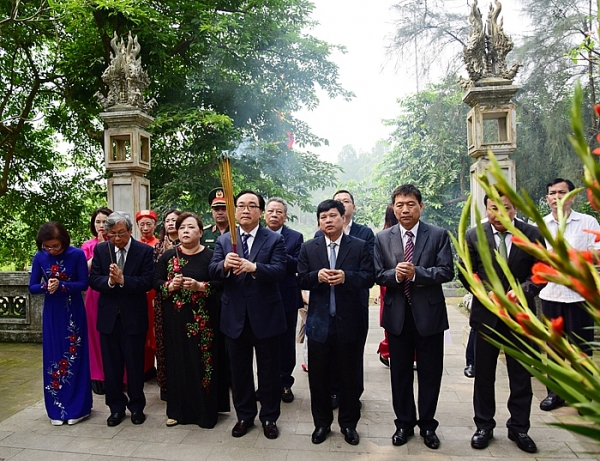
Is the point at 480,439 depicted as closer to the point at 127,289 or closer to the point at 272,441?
the point at 272,441

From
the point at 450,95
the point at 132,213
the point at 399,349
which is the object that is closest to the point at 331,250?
the point at 399,349

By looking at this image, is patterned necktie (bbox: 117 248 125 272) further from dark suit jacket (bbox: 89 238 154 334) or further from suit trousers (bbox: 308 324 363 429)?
suit trousers (bbox: 308 324 363 429)

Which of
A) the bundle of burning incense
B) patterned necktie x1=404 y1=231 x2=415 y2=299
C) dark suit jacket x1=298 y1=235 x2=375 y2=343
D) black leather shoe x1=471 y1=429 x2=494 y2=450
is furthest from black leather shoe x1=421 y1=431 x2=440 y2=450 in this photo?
the bundle of burning incense

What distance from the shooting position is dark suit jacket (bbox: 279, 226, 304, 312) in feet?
13.7

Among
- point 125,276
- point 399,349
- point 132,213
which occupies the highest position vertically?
point 132,213

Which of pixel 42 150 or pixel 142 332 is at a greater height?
pixel 42 150

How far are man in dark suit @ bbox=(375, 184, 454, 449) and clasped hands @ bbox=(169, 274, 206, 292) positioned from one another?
1.30 meters

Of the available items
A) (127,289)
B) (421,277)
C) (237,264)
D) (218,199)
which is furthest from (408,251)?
(127,289)

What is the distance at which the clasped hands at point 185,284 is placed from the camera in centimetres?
339

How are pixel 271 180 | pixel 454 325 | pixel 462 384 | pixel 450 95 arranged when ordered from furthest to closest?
pixel 450 95 < pixel 271 180 < pixel 454 325 < pixel 462 384

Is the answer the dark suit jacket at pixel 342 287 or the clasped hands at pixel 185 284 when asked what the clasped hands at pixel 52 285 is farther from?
the dark suit jacket at pixel 342 287

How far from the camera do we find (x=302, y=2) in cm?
941

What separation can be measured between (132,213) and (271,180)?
153 inches

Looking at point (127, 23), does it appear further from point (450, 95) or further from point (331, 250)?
point (450, 95)
